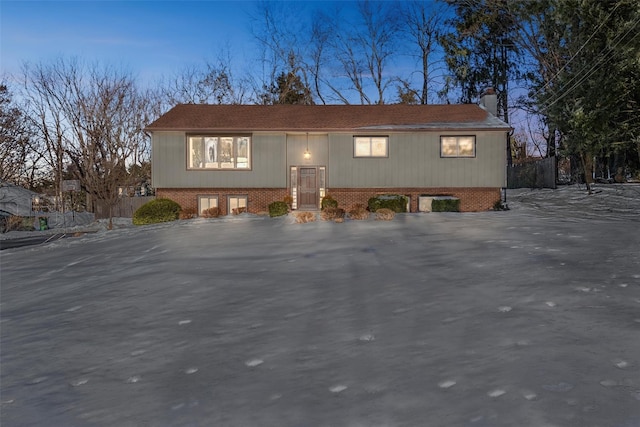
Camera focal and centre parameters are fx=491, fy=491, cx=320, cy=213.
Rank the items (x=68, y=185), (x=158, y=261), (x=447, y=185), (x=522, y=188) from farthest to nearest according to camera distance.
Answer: (x=522, y=188) → (x=68, y=185) → (x=447, y=185) → (x=158, y=261)

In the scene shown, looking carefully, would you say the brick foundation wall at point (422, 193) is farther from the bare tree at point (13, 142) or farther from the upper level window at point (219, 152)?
the bare tree at point (13, 142)

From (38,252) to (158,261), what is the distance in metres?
6.60

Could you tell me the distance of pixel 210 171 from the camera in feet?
75.8

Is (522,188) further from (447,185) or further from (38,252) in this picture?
(38,252)

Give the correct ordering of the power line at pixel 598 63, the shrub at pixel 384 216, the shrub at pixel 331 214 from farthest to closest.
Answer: the shrub at pixel 331 214 → the shrub at pixel 384 216 → the power line at pixel 598 63

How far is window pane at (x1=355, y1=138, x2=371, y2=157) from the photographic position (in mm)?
23359

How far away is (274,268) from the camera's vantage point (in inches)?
370

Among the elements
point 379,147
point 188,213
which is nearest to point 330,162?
point 379,147

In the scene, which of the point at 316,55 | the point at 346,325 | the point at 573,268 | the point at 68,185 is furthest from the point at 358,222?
the point at 316,55

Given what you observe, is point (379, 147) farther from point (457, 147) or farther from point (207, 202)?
point (207, 202)

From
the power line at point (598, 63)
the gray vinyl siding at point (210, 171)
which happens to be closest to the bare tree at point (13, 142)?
the gray vinyl siding at point (210, 171)

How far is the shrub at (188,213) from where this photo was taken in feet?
72.0

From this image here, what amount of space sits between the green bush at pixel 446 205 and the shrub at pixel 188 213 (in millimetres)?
10912

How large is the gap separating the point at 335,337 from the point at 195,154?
19.1 meters
